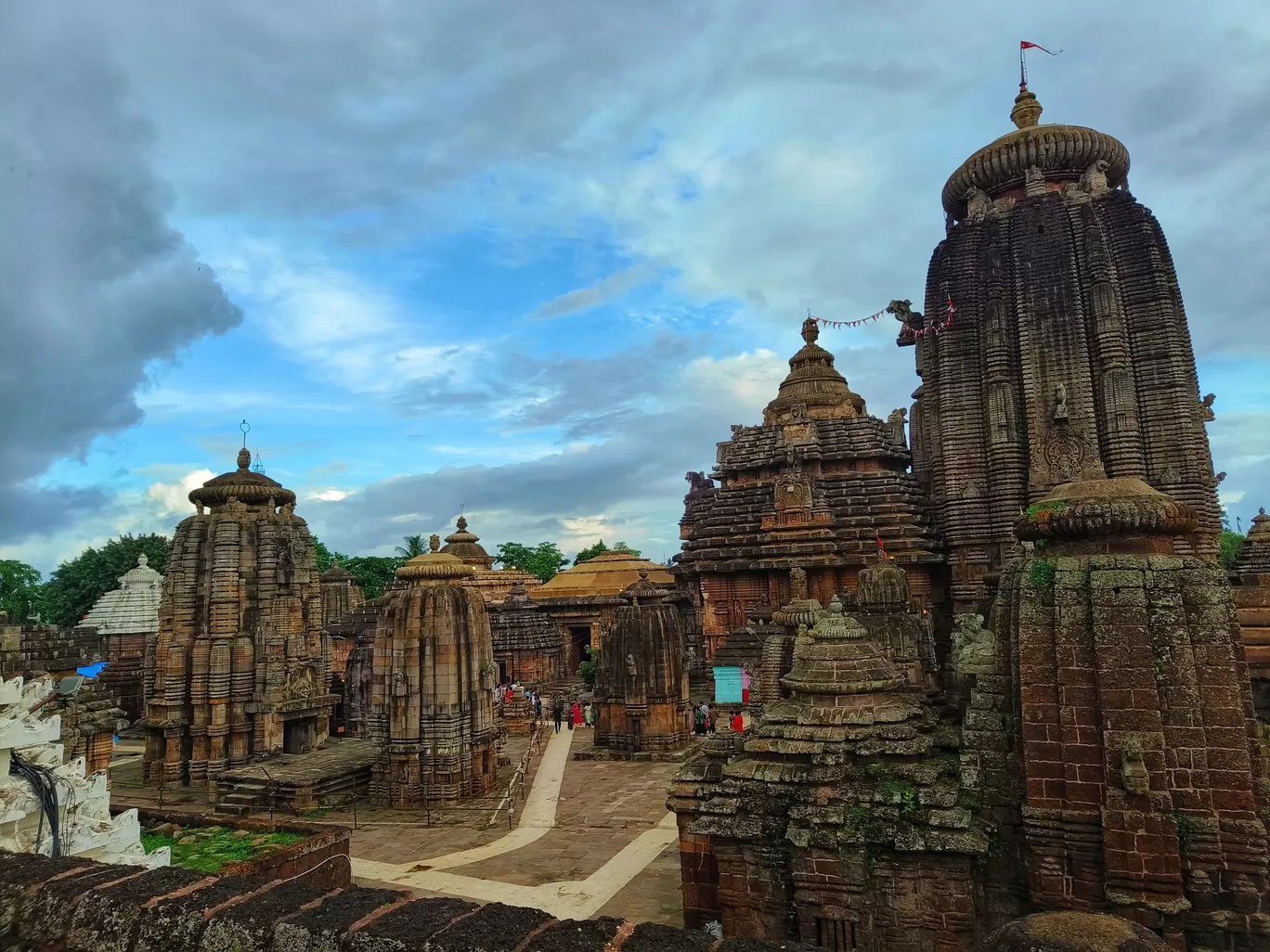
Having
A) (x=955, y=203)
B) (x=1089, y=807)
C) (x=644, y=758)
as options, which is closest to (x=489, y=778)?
(x=644, y=758)

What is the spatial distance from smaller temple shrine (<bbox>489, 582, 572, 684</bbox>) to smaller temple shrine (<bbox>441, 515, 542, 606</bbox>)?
20.7ft

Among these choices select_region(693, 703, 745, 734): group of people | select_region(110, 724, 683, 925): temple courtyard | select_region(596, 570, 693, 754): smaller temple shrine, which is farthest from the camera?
select_region(693, 703, 745, 734): group of people

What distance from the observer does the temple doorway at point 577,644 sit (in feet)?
148

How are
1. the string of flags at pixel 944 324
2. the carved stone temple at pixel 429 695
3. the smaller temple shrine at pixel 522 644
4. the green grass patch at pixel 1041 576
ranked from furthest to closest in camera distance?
the smaller temple shrine at pixel 522 644
the string of flags at pixel 944 324
the carved stone temple at pixel 429 695
the green grass patch at pixel 1041 576

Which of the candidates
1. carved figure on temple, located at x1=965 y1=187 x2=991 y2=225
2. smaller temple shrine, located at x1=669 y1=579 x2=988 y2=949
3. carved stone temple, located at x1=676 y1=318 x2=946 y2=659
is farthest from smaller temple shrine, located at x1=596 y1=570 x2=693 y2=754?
carved figure on temple, located at x1=965 y1=187 x2=991 y2=225

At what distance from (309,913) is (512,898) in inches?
342

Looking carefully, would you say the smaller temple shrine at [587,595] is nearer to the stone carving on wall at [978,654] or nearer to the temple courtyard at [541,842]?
the temple courtyard at [541,842]

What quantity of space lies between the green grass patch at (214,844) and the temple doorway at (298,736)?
9.92 meters

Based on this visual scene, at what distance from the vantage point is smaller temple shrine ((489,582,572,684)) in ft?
121

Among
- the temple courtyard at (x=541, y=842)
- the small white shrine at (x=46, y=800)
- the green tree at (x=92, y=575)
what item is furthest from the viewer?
the green tree at (x=92, y=575)

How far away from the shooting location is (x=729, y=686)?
26.0 metres

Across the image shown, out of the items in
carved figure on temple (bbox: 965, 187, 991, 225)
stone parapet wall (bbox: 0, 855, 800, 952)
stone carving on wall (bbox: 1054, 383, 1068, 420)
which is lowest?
stone parapet wall (bbox: 0, 855, 800, 952)

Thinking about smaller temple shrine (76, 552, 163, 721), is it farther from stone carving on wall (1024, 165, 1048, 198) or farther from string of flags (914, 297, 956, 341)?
stone carving on wall (1024, 165, 1048, 198)

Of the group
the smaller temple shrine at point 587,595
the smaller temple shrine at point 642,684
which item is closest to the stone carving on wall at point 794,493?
the smaller temple shrine at point 642,684
